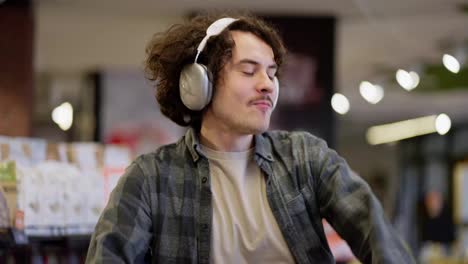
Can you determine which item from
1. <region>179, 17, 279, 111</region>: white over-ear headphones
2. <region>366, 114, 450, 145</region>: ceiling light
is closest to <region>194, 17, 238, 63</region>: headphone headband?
<region>179, 17, 279, 111</region>: white over-ear headphones

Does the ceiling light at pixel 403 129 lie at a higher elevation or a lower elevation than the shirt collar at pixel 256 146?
lower

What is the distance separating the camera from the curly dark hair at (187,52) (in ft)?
8.48

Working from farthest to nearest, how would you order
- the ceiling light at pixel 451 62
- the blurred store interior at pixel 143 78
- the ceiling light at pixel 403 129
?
1. the ceiling light at pixel 403 129
2. the ceiling light at pixel 451 62
3. the blurred store interior at pixel 143 78

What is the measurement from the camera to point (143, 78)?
12.6 m

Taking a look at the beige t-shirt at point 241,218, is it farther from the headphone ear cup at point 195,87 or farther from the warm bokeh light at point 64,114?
the warm bokeh light at point 64,114

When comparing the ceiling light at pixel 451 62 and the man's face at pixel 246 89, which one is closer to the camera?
the man's face at pixel 246 89

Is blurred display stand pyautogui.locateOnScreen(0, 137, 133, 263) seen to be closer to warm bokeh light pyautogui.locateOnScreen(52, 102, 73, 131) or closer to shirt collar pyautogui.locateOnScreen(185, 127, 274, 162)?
shirt collar pyautogui.locateOnScreen(185, 127, 274, 162)

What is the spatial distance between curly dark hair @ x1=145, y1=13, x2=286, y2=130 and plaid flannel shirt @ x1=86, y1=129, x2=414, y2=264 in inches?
8.5

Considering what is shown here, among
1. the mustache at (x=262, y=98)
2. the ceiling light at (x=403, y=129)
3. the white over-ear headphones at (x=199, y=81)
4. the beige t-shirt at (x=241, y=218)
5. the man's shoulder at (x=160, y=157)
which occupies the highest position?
the white over-ear headphones at (x=199, y=81)

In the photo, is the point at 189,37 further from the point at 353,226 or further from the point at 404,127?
the point at 404,127

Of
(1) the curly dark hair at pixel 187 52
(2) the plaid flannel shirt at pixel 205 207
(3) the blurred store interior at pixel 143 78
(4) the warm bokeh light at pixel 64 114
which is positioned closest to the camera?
(2) the plaid flannel shirt at pixel 205 207

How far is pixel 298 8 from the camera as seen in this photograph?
352 inches

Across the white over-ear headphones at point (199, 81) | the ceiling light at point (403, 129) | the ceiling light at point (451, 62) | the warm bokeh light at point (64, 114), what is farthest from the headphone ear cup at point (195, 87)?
the ceiling light at point (403, 129)

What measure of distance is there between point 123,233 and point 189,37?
0.65 meters
